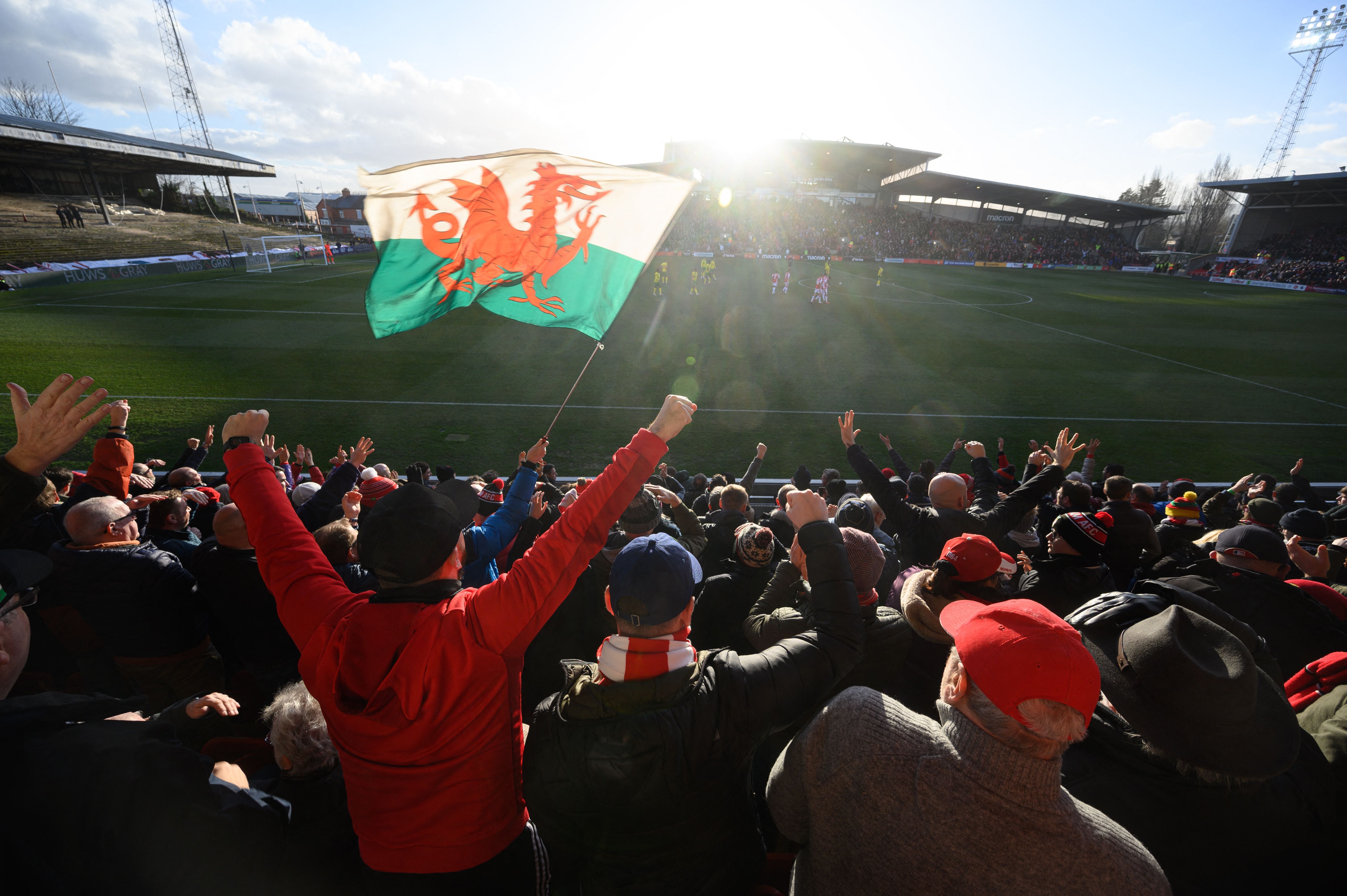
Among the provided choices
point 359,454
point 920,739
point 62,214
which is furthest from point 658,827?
point 62,214

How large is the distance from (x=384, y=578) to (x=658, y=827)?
1.10 m

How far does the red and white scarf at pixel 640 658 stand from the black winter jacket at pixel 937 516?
9.07 ft

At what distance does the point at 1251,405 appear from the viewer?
1353 centimetres

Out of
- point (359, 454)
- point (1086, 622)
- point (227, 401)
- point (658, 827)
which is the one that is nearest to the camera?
Answer: point (658, 827)

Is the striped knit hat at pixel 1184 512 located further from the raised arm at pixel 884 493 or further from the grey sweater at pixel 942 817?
the grey sweater at pixel 942 817

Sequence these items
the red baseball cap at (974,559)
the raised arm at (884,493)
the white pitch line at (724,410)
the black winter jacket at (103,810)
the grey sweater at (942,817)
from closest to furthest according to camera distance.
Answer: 1. the grey sweater at (942,817)
2. the black winter jacket at (103,810)
3. the red baseball cap at (974,559)
4. the raised arm at (884,493)
5. the white pitch line at (724,410)

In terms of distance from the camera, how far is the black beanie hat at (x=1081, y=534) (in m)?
3.50

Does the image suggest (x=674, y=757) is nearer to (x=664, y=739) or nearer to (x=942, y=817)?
(x=664, y=739)

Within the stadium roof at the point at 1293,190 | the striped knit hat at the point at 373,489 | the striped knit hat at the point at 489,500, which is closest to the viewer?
the striped knit hat at the point at 373,489

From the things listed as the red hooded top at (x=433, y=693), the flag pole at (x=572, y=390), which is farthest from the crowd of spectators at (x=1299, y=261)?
the red hooded top at (x=433, y=693)

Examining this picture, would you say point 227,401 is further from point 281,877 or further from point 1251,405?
point 1251,405

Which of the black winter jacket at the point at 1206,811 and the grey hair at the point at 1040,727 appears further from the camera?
the black winter jacket at the point at 1206,811

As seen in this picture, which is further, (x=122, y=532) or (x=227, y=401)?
(x=227, y=401)

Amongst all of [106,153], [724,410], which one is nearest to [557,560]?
[724,410]
